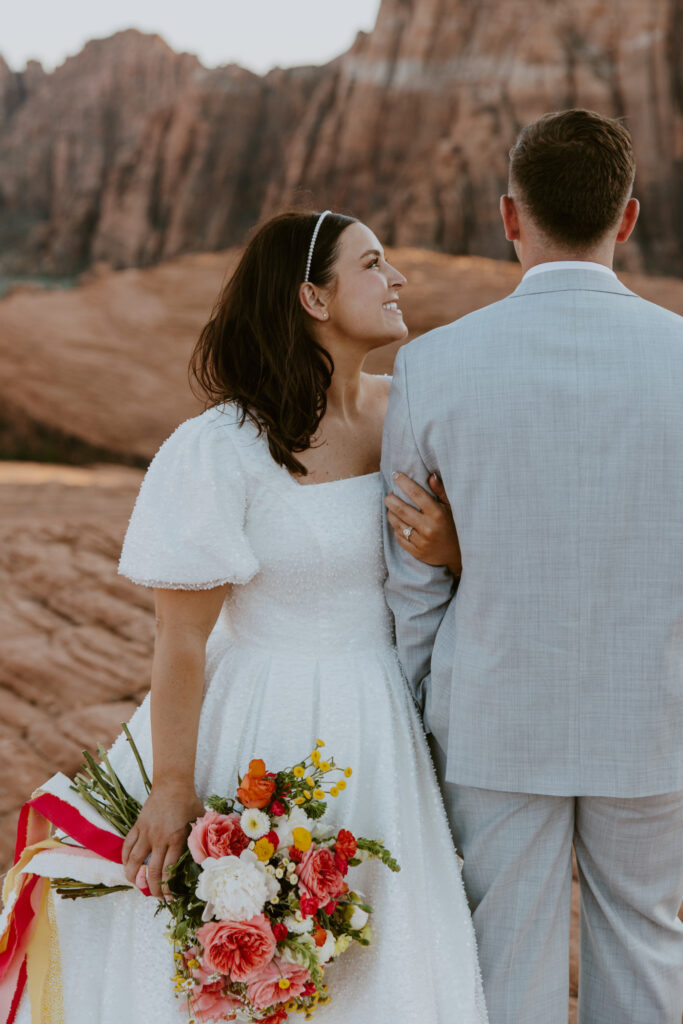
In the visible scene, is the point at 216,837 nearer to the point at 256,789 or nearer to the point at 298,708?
the point at 256,789

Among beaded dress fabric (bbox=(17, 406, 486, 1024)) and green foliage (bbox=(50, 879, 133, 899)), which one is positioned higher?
beaded dress fabric (bbox=(17, 406, 486, 1024))

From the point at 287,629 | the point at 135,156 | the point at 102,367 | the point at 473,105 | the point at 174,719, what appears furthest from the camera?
the point at 135,156

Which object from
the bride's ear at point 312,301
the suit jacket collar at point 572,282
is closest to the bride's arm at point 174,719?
the bride's ear at point 312,301

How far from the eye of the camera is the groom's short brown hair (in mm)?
1561

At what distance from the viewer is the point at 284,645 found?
6.27 ft

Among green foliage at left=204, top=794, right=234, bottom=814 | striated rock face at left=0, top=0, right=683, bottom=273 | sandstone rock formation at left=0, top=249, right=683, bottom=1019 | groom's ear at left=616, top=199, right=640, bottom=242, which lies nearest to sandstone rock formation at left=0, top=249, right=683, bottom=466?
sandstone rock formation at left=0, top=249, right=683, bottom=1019

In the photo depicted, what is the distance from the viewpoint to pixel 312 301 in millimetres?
1982

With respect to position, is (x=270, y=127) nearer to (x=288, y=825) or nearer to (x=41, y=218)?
(x=41, y=218)

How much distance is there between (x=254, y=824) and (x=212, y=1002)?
1.06ft

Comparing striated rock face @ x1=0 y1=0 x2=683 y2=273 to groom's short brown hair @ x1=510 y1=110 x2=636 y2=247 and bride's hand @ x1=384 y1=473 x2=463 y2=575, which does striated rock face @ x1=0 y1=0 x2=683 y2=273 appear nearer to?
groom's short brown hair @ x1=510 y1=110 x2=636 y2=247

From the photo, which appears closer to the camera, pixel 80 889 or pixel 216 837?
pixel 216 837

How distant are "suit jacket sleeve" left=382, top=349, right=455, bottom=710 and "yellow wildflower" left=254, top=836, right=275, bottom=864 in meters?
0.46

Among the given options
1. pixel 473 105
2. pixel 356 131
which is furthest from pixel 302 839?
pixel 356 131

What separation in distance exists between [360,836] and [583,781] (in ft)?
1.45
